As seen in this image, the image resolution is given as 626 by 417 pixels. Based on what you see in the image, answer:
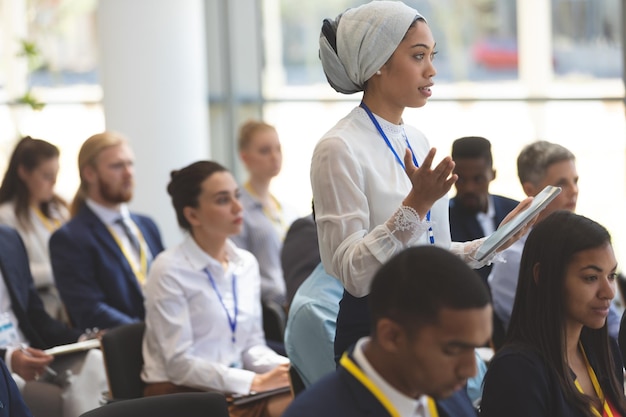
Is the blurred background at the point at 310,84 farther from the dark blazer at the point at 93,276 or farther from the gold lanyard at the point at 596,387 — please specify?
the gold lanyard at the point at 596,387

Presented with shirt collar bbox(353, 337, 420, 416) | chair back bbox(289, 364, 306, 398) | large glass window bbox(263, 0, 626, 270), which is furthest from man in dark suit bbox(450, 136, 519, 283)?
shirt collar bbox(353, 337, 420, 416)

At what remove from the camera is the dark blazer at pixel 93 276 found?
501cm

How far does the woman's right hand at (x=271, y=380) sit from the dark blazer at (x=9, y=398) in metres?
1.19

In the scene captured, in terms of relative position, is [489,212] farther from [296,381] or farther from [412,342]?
[412,342]

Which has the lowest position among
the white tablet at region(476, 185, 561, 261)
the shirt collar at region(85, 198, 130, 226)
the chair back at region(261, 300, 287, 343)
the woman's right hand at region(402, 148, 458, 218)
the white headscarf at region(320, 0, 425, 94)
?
the chair back at region(261, 300, 287, 343)

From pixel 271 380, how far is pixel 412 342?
7.33ft

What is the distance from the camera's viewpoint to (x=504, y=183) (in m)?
7.04

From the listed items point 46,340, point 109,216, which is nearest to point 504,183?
point 109,216

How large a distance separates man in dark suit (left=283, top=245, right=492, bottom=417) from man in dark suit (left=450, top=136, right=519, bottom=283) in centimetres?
263

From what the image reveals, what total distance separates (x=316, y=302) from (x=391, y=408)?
1494mm

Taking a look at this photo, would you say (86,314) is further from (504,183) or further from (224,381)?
(504,183)

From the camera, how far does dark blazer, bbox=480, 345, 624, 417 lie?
7.91 ft

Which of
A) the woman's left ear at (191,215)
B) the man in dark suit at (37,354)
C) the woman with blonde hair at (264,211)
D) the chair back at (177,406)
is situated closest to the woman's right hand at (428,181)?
the chair back at (177,406)

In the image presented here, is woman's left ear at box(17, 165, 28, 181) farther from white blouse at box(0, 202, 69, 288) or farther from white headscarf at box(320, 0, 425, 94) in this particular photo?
white headscarf at box(320, 0, 425, 94)
